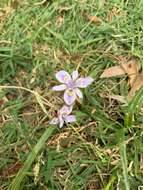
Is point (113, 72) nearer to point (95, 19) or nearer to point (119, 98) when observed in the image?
point (119, 98)

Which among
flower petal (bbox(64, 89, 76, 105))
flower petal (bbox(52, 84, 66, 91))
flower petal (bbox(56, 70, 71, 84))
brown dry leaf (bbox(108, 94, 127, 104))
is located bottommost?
brown dry leaf (bbox(108, 94, 127, 104))

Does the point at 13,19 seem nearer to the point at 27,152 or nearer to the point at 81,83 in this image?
the point at 81,83

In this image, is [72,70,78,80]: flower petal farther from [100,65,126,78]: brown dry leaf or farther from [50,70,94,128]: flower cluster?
[100,65,126,78]: brown dry leaf

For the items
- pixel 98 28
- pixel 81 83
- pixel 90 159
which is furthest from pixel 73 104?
pixel 98 28

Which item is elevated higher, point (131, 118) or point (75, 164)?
point (131, 118)

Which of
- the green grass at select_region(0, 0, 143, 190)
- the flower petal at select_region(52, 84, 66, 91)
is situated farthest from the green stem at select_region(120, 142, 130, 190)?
the flower petal at select_region(52, 84, 66, 91)

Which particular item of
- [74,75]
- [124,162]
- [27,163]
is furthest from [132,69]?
[27,163]
